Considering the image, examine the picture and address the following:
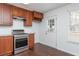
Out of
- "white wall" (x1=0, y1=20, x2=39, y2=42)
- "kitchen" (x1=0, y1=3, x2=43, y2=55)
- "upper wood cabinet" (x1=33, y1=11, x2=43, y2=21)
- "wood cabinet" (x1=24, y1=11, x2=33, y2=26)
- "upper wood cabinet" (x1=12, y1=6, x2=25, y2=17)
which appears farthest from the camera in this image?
"upper wood cabinet" (x1=33, y1=11, x2=43, y2=21)

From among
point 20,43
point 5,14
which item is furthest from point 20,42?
point 5,14

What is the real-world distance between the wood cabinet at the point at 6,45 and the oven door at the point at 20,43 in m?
0.25

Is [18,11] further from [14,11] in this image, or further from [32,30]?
[32,30]

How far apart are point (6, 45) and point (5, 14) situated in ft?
3.85

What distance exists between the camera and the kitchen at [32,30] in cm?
362

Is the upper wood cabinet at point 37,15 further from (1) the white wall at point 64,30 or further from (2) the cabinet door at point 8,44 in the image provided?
(2) the cabinet door at point 8,44

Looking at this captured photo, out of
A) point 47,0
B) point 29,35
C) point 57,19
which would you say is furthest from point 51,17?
point 47,0

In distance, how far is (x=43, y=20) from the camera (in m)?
6.15

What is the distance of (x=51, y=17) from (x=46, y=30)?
35.1 inches

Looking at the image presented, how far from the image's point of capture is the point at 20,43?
405 centimetres

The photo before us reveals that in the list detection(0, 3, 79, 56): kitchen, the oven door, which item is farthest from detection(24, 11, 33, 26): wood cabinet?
the oven door

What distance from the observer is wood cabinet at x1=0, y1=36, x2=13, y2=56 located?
3243 millimetres

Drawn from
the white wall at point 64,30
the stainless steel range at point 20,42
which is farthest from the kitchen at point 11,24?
the white wall at point 64,30

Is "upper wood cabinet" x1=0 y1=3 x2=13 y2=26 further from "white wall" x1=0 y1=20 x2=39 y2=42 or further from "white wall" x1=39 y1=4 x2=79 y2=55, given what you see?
"white wall" x1=39 y1=4 x2=79 y2=55
